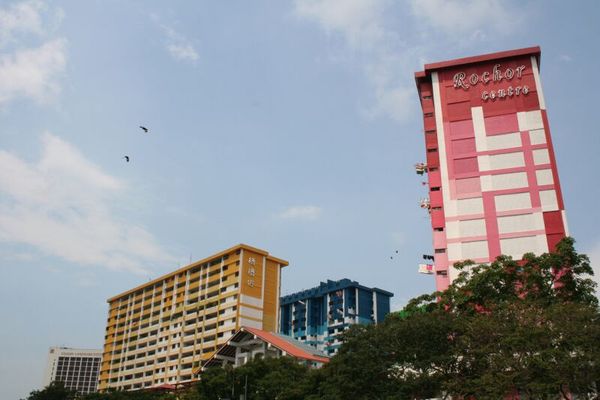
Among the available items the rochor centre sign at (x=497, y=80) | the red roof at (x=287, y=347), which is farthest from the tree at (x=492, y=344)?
the rochor centre sign at (x=497, y=80)

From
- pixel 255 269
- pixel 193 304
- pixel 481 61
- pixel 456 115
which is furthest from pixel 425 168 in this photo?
pixel 193 304

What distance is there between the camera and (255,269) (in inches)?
3895

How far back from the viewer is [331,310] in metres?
128

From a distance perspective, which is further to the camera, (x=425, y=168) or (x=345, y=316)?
(x=345, y=316)

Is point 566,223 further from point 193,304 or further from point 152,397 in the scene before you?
point 193,304

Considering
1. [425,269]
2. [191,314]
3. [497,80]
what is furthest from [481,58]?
[191,314]

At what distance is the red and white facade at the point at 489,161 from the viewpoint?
6234 cm

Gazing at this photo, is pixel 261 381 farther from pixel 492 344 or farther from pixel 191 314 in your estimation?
pixel 191 314

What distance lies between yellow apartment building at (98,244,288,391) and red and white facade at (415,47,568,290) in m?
40.2

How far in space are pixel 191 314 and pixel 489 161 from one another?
5996cm

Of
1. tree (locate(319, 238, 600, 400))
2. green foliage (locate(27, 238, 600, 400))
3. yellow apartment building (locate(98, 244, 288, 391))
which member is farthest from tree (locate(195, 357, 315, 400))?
yellow apartment building (locate(98, 244, 288, 391))

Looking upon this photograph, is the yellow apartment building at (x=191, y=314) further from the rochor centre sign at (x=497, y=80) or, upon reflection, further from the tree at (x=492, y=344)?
the tree at (x=492, y=344)

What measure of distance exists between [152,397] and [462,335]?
4202 centimetres

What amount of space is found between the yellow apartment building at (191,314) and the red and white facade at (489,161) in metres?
40.2
